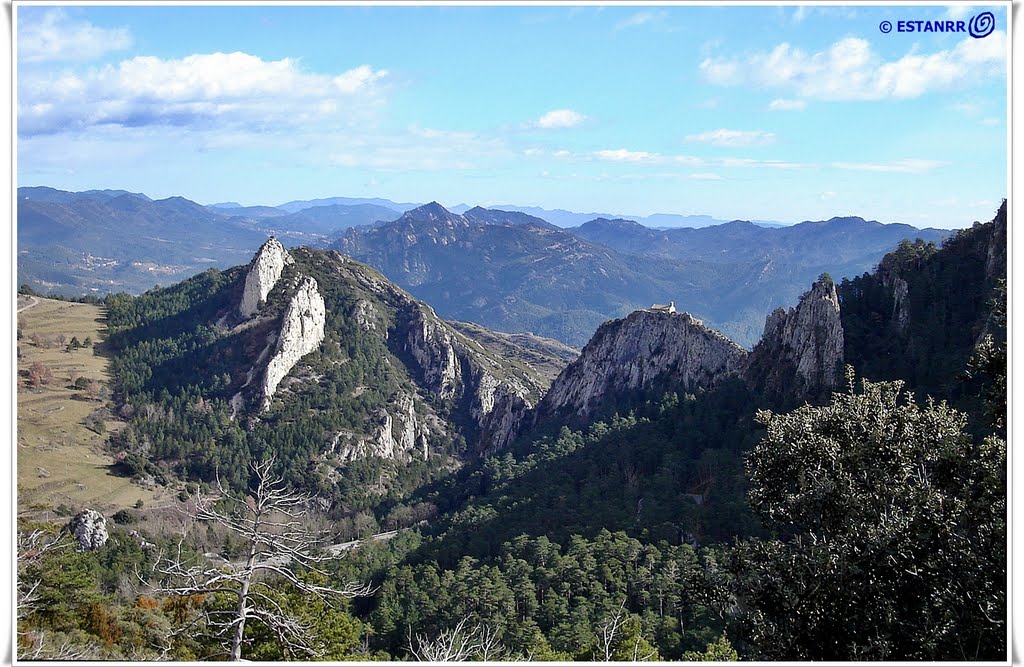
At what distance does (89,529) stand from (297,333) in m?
60.5

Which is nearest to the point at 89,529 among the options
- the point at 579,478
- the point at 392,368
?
the point at 579,478

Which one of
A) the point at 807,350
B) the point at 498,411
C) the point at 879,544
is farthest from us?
the point at 498,411

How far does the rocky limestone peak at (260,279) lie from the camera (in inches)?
4948

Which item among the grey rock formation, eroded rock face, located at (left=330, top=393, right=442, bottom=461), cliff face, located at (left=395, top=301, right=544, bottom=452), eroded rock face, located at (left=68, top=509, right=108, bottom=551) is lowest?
eroded rock face, located at (left=330, top=393, right=442, bottom=461)

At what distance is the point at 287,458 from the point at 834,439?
98028mm

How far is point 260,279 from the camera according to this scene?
125 meters

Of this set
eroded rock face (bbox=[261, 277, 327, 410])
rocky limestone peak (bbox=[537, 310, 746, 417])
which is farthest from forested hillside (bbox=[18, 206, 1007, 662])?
eroded rock face (bbox=[261, 277, 327, 410])

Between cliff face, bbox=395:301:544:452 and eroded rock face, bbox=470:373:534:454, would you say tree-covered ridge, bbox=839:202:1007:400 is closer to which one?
eroded rock face, bbox=470:373:534:454

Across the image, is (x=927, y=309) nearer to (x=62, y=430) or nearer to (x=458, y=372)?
(x=458, y=372)

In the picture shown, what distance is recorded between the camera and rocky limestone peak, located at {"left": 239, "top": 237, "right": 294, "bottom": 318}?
12569 centimetres

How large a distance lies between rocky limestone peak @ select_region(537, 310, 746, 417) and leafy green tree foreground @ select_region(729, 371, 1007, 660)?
5256 cm

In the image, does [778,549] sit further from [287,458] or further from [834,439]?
[287,458]

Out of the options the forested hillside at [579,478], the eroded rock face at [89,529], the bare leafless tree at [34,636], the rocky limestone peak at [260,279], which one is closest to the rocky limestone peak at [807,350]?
the forested hillside at [579,478]
